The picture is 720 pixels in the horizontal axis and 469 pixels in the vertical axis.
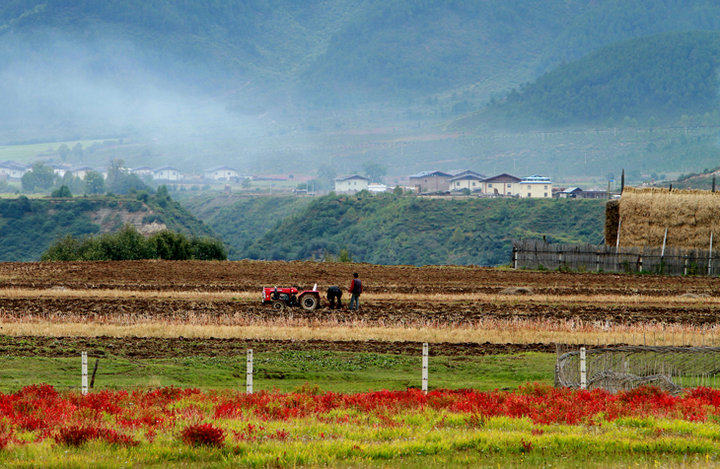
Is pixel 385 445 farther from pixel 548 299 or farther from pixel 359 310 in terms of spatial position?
pixel 548 299

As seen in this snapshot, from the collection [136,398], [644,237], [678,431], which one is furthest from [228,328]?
[644,237]

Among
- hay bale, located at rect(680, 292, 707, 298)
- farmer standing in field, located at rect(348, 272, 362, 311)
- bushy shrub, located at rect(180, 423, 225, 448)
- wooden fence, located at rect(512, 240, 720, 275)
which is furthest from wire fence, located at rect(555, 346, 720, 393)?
wooden fence, located at rect(512, 240, 720, 275)

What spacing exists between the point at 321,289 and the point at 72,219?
128m

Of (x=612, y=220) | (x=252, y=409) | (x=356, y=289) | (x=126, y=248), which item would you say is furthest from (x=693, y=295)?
(x=126, y=248)

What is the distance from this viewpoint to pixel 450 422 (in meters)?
16.7

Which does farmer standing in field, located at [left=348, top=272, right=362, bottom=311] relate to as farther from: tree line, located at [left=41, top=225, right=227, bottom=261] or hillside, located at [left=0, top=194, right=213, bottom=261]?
hillside, located at [left=0, top=194, right=213, bottom=261]

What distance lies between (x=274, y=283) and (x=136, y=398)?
37.5 meters

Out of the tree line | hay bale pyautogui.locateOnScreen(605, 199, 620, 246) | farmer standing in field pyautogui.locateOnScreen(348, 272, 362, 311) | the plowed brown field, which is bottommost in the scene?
the plowed brown field

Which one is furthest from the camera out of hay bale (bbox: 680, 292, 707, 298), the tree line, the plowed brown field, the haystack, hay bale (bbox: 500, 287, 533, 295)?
the tree line

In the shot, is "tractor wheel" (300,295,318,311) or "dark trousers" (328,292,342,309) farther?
"dark trousers" (328,292,342,309)

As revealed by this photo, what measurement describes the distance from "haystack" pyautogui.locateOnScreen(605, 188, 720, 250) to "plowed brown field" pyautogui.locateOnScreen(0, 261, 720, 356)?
18.3 ft

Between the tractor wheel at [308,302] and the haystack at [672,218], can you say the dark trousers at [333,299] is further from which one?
the haystack at [672,218]

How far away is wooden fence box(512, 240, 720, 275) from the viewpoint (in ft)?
221

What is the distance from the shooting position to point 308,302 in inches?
1575
